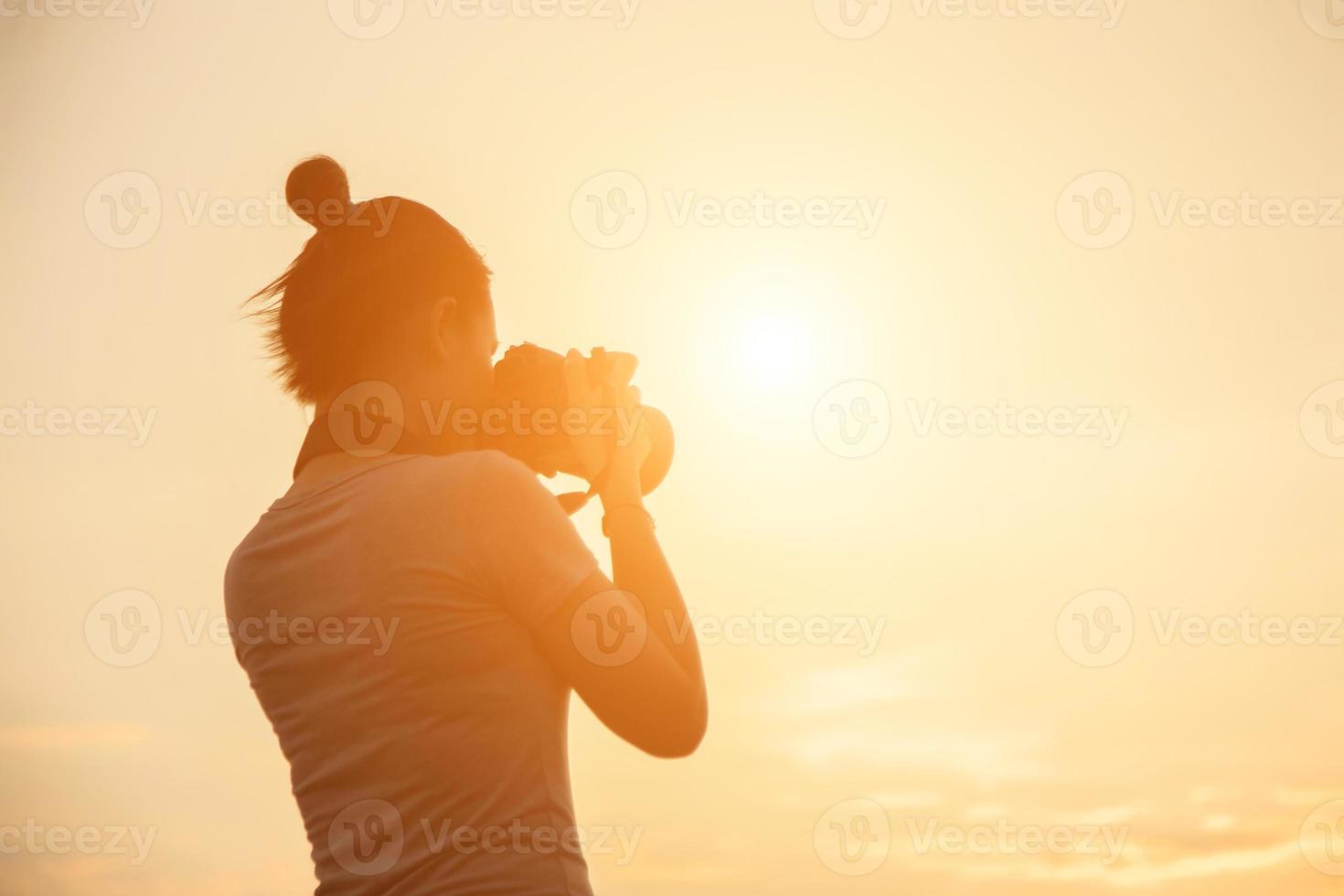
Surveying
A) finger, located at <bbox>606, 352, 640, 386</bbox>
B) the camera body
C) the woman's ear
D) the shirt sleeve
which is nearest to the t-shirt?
the shirt sleeve

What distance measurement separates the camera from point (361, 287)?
157cm

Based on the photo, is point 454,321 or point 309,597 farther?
point 454,321

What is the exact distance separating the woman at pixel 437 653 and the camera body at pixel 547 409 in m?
0.20

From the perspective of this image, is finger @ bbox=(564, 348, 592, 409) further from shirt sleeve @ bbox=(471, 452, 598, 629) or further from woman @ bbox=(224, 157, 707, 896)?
shirt sleeve @ bbox=(471, 452, 598, 629)

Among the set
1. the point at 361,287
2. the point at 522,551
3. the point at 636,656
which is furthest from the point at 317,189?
the point at 636,656

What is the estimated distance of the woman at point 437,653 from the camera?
1316 mm

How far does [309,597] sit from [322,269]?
46 cm

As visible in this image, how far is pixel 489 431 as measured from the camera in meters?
1.70

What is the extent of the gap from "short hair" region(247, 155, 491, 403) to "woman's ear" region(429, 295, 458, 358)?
0.01 meters

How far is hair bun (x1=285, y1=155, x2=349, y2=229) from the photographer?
5.62 feet

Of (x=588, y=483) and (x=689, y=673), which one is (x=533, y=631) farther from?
(x=588, y=483)

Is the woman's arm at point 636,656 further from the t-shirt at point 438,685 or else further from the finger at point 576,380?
the finger at point 576,380

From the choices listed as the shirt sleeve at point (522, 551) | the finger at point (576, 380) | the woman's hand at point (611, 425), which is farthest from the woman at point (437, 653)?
the finger at point (576, 380)

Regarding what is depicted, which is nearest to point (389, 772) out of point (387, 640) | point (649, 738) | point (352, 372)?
point (387, 640)
